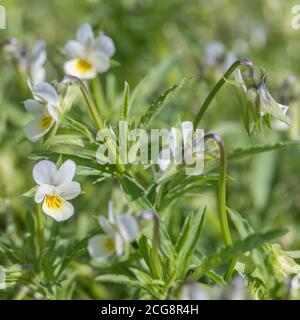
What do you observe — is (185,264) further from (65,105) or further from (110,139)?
(65,105)

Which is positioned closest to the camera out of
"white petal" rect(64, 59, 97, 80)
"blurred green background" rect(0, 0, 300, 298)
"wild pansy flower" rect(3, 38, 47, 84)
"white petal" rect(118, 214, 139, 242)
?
"white petal" rect(118, 214, 139, 242)

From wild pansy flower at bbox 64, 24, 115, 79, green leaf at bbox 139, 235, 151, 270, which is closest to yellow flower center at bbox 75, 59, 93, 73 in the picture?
wild pansy flower at bbox 64, 24, 115, 79

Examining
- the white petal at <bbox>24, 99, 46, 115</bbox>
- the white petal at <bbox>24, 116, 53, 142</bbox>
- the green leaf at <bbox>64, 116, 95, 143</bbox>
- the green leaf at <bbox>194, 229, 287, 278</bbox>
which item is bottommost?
the green leaf at <bbox>194, 229, 287, 278</bbox>

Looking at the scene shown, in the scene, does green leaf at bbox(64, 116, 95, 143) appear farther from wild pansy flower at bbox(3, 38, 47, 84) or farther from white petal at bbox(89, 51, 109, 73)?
wild pansy flower at bbox(3, 38, 47, 84)

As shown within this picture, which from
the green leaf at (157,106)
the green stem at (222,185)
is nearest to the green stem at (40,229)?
the green leaf at (157,106)

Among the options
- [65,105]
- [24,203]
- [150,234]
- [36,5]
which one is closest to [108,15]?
[36,5]

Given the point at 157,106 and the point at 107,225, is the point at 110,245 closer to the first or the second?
the point at 107,225

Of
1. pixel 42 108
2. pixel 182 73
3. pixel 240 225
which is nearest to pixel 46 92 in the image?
pixel 42 108

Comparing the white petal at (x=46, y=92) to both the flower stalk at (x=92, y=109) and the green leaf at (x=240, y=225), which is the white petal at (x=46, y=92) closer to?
the flower stalk at (x=92, y=109)
